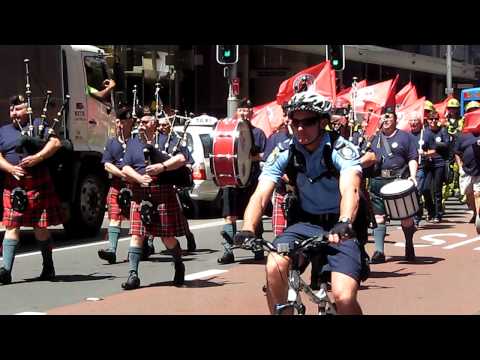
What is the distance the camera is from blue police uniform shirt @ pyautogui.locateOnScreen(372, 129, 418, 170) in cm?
1209

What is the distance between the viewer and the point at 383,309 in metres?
8.68

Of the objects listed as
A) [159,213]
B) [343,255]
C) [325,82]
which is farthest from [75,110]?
[343,255]

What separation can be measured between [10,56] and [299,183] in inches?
324

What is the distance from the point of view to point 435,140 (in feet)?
58.2

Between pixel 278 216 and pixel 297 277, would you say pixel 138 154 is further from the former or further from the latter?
pixel 297 277

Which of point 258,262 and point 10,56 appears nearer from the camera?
point 258,262

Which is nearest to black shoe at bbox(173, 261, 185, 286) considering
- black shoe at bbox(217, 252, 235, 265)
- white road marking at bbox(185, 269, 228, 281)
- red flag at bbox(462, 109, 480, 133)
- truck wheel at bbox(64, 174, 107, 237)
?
white road marking at bbox(185, 269, 228, 281)

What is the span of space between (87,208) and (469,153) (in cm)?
556

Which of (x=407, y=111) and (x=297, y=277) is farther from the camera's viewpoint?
(x=407, y=111)

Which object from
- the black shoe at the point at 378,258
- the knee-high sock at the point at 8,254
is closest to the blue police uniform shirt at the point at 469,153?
the black shoe at the point at 378,258

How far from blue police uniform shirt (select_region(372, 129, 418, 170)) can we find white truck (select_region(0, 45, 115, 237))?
14.2 feet
